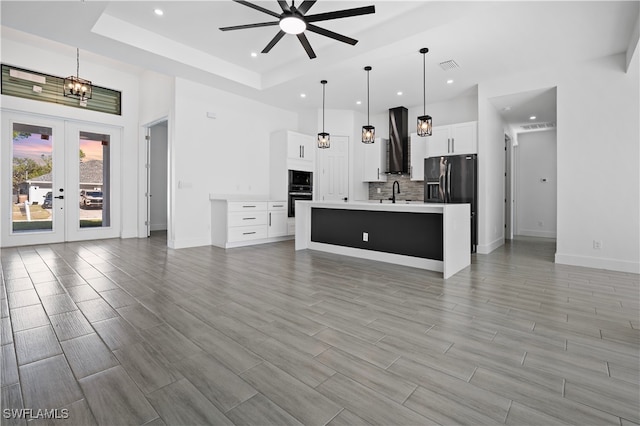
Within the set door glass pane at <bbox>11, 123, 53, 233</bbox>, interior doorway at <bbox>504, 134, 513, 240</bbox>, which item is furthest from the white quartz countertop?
door glass pane at <bbox>11, 123, 53, 233</bbox>

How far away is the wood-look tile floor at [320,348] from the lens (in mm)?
1368

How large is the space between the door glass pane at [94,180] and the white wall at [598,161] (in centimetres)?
847

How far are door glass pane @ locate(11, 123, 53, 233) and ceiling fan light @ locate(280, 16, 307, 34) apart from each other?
569 cm

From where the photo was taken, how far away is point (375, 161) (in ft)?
23.7

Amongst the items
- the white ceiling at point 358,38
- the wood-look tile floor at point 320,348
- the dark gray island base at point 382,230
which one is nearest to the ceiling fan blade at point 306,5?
the white ceiling at point 358,38

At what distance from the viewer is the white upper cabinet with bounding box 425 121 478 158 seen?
5586 mm

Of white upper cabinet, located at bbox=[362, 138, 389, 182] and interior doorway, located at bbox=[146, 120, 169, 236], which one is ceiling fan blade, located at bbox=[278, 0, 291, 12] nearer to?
white upper cabinet, located at bbox=[362, 138, 389, 182]

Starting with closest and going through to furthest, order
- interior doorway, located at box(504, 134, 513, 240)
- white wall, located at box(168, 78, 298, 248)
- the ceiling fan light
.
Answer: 1. the ceiling fan light
2. white wall, located at box(168, 78, 298, 248)
3. interior doorway, located at box(504, 134, 513, 240)

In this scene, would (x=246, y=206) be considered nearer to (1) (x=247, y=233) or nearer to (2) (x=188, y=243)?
(1) (x=247, y=233)

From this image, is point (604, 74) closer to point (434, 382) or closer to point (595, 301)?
point (595, 301)

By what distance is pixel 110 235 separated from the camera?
6848 mm

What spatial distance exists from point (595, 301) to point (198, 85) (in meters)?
6.63

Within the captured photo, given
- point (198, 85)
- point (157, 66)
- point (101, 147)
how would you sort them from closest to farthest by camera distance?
point (157, 66)
point (198, 85)
point (101, 147)

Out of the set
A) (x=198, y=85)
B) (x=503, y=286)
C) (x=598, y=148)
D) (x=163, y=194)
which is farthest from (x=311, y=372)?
(x=163, y=194)
